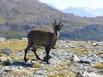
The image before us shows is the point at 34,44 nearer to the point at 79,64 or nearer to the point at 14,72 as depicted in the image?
the point at 79,64

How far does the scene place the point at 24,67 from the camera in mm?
26938

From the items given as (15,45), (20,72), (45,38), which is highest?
(45,38)

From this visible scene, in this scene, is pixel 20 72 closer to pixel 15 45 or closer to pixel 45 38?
Result: pixel 45 38

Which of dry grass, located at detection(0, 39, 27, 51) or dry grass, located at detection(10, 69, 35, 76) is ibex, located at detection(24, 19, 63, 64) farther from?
dry grass, located at detection(0, 39, 27, 51)

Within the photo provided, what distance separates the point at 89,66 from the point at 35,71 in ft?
22.6

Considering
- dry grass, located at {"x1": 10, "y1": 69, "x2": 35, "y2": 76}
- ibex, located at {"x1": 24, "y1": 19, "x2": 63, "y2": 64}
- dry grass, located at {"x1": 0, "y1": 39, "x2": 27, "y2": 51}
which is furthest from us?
dry grass, located at {"x1": 0, "y1": 39, "x2": 27, "y2": 51}

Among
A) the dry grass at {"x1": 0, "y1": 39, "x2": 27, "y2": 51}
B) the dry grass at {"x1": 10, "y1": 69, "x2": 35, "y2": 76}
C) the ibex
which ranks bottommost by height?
the dry grass at {"x1": 0, "y1": 39, "x2": 27, "y2": 51}

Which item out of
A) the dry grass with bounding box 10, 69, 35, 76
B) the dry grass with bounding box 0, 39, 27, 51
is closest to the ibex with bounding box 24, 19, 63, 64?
the dry grass with bounding box 10, 69, 35, 76

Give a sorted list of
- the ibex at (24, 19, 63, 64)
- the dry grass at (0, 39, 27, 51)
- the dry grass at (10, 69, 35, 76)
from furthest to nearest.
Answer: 1. the dry grass at (0, 39, 27, 51)
2. the ibex at (24, 19, 63, 64)
3. the dry grass at (10, 69, 35, 76)

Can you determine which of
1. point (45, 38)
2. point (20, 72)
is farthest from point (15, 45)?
point (20, 72)

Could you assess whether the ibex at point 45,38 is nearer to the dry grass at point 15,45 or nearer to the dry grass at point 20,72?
the dry grass at point 20,72

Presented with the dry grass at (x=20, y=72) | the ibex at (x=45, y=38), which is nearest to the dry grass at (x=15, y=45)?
the ibex at (x=45, y=38)

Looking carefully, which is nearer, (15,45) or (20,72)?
(20,72)

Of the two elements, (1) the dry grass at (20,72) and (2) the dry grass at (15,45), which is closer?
(1) the dry grass at (20,72)
